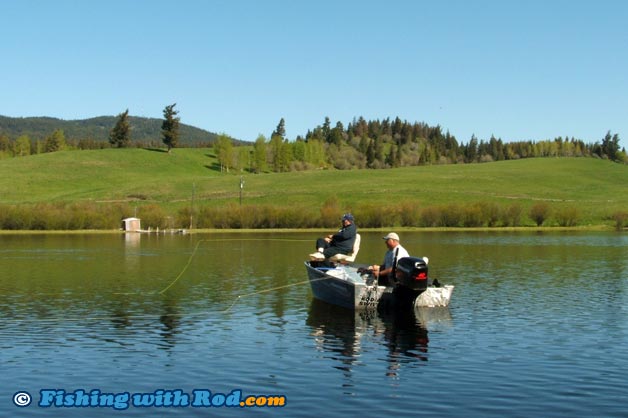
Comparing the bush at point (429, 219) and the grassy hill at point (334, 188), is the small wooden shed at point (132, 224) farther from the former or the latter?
the bush at point (429, 219)

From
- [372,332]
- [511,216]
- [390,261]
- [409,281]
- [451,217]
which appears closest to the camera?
[372,332]

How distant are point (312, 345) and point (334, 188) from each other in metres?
126

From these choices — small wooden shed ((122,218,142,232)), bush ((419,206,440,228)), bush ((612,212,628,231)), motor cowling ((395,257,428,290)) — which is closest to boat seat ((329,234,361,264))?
motor cowling ((395,257,428,290))

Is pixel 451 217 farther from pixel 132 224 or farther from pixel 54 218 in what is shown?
pixel 54 218

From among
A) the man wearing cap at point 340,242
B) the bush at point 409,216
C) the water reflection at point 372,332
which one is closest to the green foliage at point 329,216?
the bush at point 409,216

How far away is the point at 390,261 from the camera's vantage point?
2670 cm

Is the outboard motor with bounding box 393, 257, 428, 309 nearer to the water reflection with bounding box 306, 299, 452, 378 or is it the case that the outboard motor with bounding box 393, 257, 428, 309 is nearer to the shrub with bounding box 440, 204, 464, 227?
the water reflection with bounding box 306, 299, 452, 378

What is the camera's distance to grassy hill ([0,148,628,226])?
12775 cm

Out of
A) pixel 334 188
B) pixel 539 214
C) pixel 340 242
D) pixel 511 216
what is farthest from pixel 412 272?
pixel 334 188

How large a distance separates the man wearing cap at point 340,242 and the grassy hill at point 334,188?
7304 cm

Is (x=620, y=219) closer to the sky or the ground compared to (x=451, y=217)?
closer to the sky

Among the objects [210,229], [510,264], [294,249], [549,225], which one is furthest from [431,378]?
[549,225]

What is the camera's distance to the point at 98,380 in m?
17.7

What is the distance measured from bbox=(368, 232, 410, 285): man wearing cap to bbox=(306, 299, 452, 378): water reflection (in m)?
1.11
